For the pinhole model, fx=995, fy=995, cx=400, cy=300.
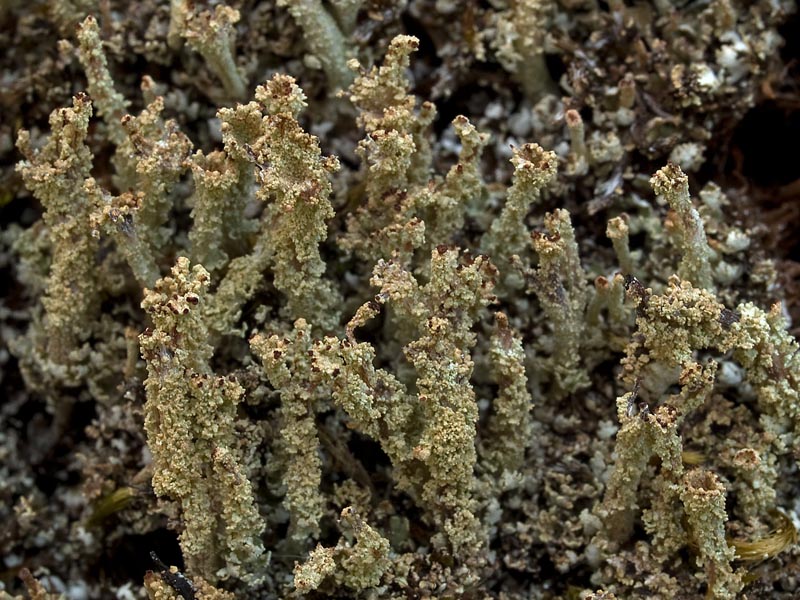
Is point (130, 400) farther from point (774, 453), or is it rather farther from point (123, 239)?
point (774, 453)

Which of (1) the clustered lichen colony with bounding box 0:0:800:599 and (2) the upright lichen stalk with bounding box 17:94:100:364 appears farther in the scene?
(2) the upright lichen stalk with bounding box 17:94:100:364

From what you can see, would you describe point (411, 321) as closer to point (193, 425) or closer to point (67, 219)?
point (193, 425)

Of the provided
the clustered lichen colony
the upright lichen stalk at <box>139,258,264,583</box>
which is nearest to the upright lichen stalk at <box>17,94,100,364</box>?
the clustered lichen colony

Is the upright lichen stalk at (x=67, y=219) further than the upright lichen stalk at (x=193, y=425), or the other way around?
the upright lichen stalk at (x=67, y=219)

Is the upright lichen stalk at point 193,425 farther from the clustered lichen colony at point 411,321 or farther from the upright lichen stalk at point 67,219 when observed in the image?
the upright lichen stalk at point 67,219

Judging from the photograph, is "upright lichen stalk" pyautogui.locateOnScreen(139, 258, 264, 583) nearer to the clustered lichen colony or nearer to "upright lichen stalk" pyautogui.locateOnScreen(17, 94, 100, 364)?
the clustered lichen colony

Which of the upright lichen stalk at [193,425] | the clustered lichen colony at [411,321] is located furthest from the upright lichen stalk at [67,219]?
the upright lichen stalk at [193,425]

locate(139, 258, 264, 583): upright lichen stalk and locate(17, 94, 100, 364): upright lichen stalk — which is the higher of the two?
locate(17, 94, 100, 364): upright lichen stalk

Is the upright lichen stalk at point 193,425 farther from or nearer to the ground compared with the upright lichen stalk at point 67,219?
nearer to the ground
